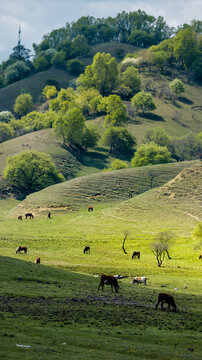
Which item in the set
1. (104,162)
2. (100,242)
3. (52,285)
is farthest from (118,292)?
(104,162)

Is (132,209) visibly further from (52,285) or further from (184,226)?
(52,285)

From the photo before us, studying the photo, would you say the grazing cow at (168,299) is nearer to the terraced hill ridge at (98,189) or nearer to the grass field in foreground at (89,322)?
the grass field in foreground at (89,322)

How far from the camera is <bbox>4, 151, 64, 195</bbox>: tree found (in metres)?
168

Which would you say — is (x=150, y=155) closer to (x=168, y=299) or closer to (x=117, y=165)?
(x=117, y=165)

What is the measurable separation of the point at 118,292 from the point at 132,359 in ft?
66.7

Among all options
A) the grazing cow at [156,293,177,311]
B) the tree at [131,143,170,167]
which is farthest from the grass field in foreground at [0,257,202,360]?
the tree at [131,143,170,167]

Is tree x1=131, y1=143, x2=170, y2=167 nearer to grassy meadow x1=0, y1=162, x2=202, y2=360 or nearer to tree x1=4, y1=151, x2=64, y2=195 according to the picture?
tree x1=4, y1=151, x2=64, y2=195

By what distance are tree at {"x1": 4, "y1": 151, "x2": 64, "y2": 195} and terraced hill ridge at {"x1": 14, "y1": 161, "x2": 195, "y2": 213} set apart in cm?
1746

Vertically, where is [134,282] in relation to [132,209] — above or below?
below

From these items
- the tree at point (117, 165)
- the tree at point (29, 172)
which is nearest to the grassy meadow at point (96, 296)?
the tree at point (29, 172)

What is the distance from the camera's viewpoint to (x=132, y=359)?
2327 centimetres

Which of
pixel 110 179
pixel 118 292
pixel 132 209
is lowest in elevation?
pixel 118 292

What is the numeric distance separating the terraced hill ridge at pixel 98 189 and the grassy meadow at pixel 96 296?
29737 millimetres

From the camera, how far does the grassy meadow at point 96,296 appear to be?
83.0 ft
